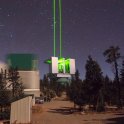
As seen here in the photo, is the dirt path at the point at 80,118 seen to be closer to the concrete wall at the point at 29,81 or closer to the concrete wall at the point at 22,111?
the concrete wall at the point at 22,111

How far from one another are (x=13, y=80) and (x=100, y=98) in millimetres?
33064

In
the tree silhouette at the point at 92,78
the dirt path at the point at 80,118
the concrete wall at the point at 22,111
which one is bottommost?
the dirt path at the point at 80,118

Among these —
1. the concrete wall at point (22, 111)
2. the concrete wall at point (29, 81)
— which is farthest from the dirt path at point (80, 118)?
the concrete wall at point (29, 81)

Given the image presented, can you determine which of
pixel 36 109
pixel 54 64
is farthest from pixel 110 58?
pixel 54 64

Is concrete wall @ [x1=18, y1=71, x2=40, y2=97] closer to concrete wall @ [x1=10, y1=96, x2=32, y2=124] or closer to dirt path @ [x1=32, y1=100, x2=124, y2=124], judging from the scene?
dirt path @ [x1=32, y1=100, x2=124, y2=124]

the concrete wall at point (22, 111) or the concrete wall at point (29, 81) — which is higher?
the concrete wall at point (29, 81)

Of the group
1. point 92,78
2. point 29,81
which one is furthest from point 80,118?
point 29,81

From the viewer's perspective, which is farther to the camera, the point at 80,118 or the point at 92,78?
the point at 92,78

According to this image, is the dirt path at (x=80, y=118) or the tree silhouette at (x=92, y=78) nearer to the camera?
the dirt path at (x=80, y=118)

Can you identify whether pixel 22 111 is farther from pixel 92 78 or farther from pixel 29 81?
pixel 29 81

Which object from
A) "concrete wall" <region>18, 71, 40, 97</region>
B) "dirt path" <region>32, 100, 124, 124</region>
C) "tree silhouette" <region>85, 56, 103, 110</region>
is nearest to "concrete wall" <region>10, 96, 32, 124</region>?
"dirt path" <region>32, 100, 124, 124</region>

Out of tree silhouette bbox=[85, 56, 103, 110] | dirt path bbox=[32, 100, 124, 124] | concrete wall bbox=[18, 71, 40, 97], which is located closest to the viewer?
dirt path bbox=[32, 100, 124, 124]

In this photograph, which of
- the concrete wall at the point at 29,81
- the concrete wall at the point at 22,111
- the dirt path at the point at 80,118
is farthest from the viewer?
the concrete wall at the point at 29,81

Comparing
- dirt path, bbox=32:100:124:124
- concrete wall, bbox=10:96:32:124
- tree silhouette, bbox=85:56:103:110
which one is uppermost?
tree silhouette, bbox=85:56:103:110
